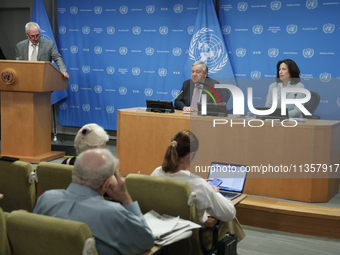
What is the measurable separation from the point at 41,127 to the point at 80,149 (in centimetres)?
304

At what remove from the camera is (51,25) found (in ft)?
23.0

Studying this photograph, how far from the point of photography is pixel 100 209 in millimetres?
1592

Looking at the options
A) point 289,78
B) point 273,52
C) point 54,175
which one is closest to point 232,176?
point 54,175

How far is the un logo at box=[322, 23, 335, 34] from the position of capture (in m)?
5.34

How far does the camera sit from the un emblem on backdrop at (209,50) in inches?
233

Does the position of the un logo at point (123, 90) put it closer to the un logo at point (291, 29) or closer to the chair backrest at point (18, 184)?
the un logo at point (291, 29)

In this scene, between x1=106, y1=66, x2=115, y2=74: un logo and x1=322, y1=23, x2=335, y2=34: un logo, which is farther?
x1=106, y1=66, x2=115, y2=74: un logo

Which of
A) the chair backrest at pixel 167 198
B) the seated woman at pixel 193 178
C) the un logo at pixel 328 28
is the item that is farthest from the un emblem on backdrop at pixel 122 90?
the chair backrest at pixel 167 198

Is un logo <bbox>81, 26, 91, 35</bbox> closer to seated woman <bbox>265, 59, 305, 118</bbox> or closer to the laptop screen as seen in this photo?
seated woman <bbox>265, 59, 305, 118</bbox>

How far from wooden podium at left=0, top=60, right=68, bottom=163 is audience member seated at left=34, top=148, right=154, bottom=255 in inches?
140

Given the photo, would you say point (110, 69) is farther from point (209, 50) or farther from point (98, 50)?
point (209, 50)

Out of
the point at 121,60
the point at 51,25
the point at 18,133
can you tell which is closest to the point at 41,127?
the point at 18,133

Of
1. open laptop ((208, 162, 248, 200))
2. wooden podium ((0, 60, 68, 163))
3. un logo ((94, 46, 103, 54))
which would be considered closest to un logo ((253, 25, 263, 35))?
un logo ((94, 46, 103, 54))

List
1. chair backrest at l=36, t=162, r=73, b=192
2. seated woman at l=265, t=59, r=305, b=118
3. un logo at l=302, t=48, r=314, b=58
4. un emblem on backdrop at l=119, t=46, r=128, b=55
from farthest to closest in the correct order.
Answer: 1. un emblem on backdrop at l=119, t=46, r=128, b=55
2. un logo at l=302, t=48, r=314, b=58
3. seated woman at l=265, t=59, r=305, b=118
4. chair backrest at l=36, t=162, r=73, b=192
